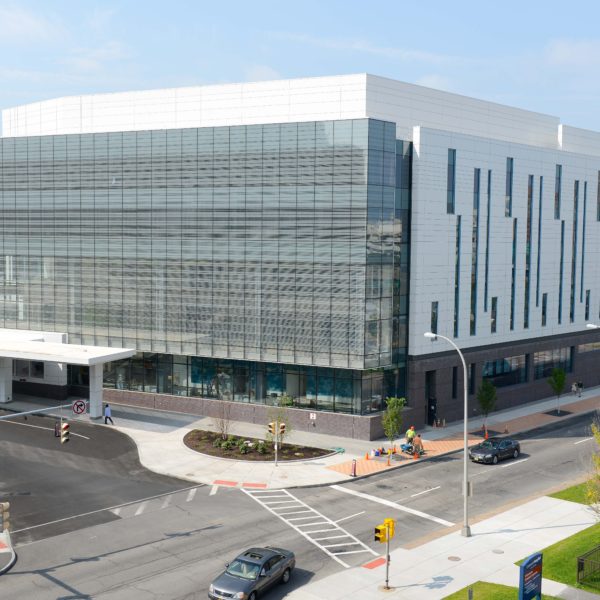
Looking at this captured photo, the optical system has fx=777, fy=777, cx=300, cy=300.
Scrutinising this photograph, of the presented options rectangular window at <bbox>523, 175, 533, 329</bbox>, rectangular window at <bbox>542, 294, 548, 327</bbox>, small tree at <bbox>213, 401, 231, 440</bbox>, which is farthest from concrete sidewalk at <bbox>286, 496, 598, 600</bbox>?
rectangular window at <bbox>542, 294, 548, 327</bbox>

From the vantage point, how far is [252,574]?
1186 inches

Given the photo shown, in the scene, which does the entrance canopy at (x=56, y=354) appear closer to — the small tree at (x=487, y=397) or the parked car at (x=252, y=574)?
the small tree at (x=487, y=397)

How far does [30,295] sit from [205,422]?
23066mm

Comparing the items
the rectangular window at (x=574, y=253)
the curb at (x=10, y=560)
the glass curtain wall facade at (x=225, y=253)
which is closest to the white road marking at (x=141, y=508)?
the curb at (x=10, y=560)

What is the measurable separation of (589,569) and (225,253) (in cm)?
3899

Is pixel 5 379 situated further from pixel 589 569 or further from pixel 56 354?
pixel 589 569

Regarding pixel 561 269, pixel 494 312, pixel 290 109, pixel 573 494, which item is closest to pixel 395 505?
pixel 573 494

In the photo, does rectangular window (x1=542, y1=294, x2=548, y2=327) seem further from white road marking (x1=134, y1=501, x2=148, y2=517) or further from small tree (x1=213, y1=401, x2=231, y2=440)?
white road marking (x1=134, y1=501, x2=148, y2=517)

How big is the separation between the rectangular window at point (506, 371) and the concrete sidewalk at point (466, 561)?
27818mm

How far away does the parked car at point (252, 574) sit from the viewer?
96.3ft

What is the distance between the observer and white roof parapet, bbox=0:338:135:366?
61.8 m

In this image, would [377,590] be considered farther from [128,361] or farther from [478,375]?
[128,361]

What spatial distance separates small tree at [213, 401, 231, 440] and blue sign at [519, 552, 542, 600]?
30.5 m

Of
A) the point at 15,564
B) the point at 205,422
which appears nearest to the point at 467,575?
the point at 15,564
